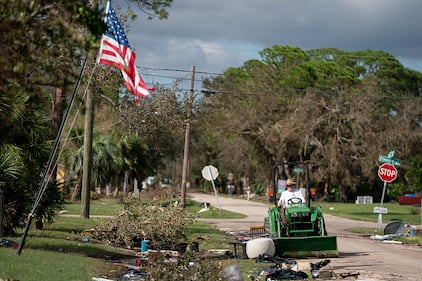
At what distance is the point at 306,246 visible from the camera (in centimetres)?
1939

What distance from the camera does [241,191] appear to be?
98.8 metres

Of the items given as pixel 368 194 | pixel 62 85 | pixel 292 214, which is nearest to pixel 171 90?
pixel 292 214

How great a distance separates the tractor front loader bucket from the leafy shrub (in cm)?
324

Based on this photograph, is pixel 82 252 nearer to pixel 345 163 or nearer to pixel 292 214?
pixel 292 214

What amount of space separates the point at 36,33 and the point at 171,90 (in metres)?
22.0

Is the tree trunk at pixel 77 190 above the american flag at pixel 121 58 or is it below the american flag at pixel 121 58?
below

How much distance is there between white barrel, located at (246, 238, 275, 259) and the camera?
18125mm

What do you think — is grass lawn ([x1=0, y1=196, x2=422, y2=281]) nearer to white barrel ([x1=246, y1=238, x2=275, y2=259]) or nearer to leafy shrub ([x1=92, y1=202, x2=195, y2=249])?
white barrel ([x1=246, y1=238, x2=275, y2=259])

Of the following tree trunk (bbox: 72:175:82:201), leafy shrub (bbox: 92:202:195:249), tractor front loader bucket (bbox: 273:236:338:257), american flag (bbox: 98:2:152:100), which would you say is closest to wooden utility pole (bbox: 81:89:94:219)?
leafy shrub (bbox: 92:202:195:249)

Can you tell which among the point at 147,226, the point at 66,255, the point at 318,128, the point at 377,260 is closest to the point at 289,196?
the point at 377,260

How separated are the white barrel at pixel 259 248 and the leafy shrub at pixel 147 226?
3189mm

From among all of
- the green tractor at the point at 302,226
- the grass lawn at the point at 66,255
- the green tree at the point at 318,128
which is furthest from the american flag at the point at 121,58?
the green tree at the point at 318,128

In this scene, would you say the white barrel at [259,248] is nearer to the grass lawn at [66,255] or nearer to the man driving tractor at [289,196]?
the grass lawn at [66,255]

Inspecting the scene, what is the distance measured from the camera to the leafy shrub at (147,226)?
21.2 meters
